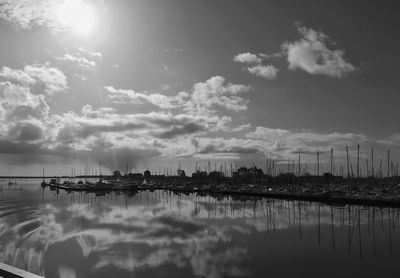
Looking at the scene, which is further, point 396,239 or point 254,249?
point 396,239

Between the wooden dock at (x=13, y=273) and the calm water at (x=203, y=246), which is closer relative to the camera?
the wooden dock at (x=13, y=273)

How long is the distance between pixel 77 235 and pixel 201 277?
17.3 m

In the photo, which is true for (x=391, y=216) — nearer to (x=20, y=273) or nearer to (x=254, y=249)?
(x=254, y=249)

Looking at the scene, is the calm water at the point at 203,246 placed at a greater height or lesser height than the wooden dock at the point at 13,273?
lesser

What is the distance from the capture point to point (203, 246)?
28203 mm

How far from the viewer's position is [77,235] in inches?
1296

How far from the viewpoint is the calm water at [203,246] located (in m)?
21.2

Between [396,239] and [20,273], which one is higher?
[20,273]

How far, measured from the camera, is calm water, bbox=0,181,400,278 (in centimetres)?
2122

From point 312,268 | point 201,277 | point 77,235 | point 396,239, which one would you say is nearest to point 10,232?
point 77,235

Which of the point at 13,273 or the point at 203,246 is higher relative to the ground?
the point at 13,273

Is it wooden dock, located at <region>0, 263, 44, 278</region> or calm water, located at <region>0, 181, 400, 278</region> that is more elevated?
wooden dock, located at <region>0, 263, 44, 278</region>

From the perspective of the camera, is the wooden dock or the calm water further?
the calm water

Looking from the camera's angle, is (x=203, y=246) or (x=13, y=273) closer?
(x=13, y=273)
